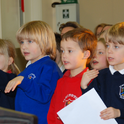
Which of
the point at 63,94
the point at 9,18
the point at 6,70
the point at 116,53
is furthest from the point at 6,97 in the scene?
the point at 9,18

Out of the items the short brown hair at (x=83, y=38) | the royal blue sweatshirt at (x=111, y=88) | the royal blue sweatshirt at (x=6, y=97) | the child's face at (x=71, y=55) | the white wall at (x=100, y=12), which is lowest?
the royal blue sweatshirt at (x=6, y=97)

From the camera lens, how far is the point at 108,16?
548 centimetres

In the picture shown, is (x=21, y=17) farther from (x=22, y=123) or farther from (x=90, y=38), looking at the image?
(x=22, y=123)

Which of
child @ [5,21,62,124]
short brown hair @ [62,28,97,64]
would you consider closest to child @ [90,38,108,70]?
short brown hair @ [62,28,97,64]

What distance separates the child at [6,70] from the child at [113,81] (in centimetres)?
74

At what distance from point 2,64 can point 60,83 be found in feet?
2.43

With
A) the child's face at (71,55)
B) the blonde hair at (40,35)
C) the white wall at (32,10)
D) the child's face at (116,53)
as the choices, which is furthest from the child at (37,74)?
the white wall at (32,10)

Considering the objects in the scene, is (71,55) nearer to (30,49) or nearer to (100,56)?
(30,49)

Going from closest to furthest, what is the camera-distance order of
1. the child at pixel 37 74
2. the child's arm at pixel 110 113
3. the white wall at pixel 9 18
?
the child's arm at pixel 110 113 < the child at pixel 37 74 < the white wall at pixel 9 18

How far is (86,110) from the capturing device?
1265mm

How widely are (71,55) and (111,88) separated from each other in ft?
1.46

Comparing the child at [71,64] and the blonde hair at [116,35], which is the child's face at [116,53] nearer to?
the blonde hair at [116,35]

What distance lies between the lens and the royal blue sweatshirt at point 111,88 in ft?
3.99

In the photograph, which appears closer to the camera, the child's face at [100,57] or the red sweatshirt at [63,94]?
the red sweatshirt at [63,94]
